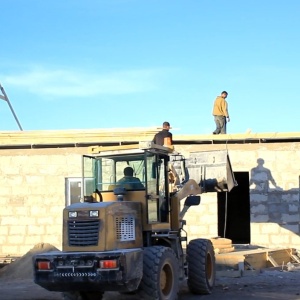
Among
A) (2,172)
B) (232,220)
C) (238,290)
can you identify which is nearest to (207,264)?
(238,290)

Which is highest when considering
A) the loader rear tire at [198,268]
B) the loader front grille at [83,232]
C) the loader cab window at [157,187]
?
the loader cab window at [157,187]

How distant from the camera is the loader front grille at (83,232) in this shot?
34.3ft

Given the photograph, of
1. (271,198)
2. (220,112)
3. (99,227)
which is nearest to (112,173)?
(99,227)

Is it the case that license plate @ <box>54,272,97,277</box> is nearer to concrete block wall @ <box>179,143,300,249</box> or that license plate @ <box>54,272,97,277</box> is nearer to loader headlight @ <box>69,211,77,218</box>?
loader headlight @ <box>69,211,77,218</box>

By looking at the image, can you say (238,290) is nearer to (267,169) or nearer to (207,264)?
(207,264)

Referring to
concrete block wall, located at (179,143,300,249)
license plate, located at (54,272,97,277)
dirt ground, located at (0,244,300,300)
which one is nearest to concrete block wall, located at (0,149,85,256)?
dirt ground, located at (0,244,300,300)

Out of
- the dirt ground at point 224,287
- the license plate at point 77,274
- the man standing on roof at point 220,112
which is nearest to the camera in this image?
the license plate at point 77,274

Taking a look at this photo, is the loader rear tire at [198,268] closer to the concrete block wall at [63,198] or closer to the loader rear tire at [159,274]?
the loader rear tire at [159,274]

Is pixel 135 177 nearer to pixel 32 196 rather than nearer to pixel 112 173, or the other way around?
pixel 112 173

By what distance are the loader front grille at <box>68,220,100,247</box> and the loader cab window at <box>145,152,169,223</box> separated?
3.85 feet

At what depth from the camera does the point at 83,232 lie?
10.5 meters

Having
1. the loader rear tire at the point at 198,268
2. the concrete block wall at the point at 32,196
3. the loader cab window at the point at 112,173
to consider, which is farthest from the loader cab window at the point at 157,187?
the concrete block wall at the point at 32,196

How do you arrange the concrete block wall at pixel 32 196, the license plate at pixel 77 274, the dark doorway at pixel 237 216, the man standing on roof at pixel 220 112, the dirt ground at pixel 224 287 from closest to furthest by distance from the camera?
the license plate at pixel 77 274 → the dirt ground at pixel 224 287 → the concrete block wall at pixel 32 196 → the man standing on roof at pixel 220 112 → the dark doorway at pixel 237 216

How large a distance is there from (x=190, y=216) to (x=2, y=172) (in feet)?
18.9
